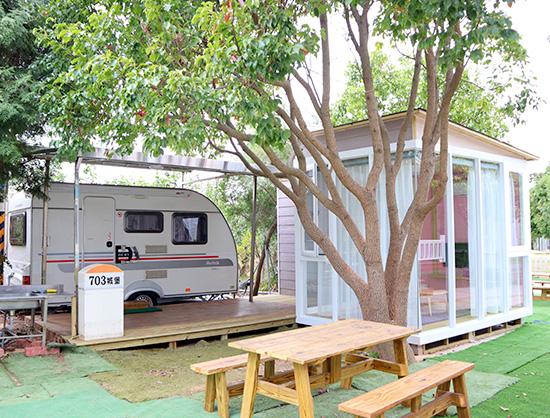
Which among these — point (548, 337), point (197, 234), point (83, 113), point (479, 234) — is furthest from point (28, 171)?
point (548, 337)

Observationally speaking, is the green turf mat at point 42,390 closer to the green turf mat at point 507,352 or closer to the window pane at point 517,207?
the green turf mat at point 507,352

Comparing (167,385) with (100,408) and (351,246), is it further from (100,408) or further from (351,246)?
(351,246)

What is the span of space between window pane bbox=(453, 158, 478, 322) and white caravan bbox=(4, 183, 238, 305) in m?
4.58

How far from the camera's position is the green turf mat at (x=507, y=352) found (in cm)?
602

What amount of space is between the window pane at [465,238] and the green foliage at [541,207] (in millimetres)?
19437

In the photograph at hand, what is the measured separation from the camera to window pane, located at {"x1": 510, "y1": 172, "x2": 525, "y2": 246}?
855 cm

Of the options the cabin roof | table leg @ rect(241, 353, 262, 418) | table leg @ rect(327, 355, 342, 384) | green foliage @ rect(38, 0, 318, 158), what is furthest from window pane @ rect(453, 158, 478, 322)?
table leg @ rect(241, 353, 262, 418)

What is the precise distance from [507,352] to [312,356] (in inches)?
165

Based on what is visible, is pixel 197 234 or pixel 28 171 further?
pixel 197 234

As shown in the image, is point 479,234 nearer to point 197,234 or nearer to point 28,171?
point 197,234

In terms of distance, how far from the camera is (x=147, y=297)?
9.30 m

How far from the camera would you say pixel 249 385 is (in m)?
4.00

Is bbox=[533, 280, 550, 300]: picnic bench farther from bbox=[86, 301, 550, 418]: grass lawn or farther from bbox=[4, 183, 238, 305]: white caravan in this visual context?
bbox=[4, 183, 238, 305]: white caravan

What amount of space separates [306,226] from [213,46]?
7.44ft
